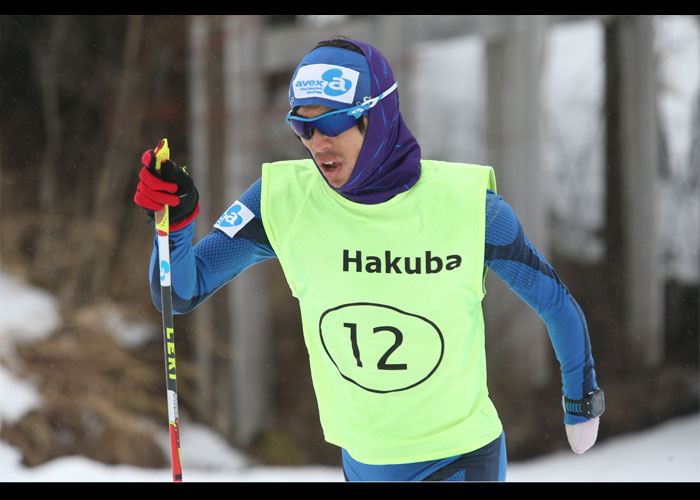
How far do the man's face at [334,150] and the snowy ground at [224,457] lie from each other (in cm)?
251

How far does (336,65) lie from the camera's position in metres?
1.69

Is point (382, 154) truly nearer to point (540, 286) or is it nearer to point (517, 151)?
point (540, 286)

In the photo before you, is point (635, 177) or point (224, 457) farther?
point (635, 177)

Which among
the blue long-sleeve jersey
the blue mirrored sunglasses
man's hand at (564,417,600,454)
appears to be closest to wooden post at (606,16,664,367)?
man's hand at (564,417,600,454)

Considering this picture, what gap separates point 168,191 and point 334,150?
0.40m

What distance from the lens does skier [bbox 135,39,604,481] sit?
5.62 feet

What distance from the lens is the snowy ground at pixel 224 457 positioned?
384 cm

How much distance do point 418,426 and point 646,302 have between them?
13.0 ft

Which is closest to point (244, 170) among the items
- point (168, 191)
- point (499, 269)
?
point (168, 191)

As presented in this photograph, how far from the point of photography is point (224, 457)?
4582 millimetres

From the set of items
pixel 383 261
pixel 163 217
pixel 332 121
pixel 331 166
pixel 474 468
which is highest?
pixel 332 121

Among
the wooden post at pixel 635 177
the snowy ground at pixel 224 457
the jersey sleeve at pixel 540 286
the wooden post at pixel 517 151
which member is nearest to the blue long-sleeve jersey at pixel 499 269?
the jersey sleeve at pixel 540 286

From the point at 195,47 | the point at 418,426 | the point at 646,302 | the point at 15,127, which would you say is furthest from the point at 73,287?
the point at 646,302

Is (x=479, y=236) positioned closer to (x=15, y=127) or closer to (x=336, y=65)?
(x=336, y=65)
